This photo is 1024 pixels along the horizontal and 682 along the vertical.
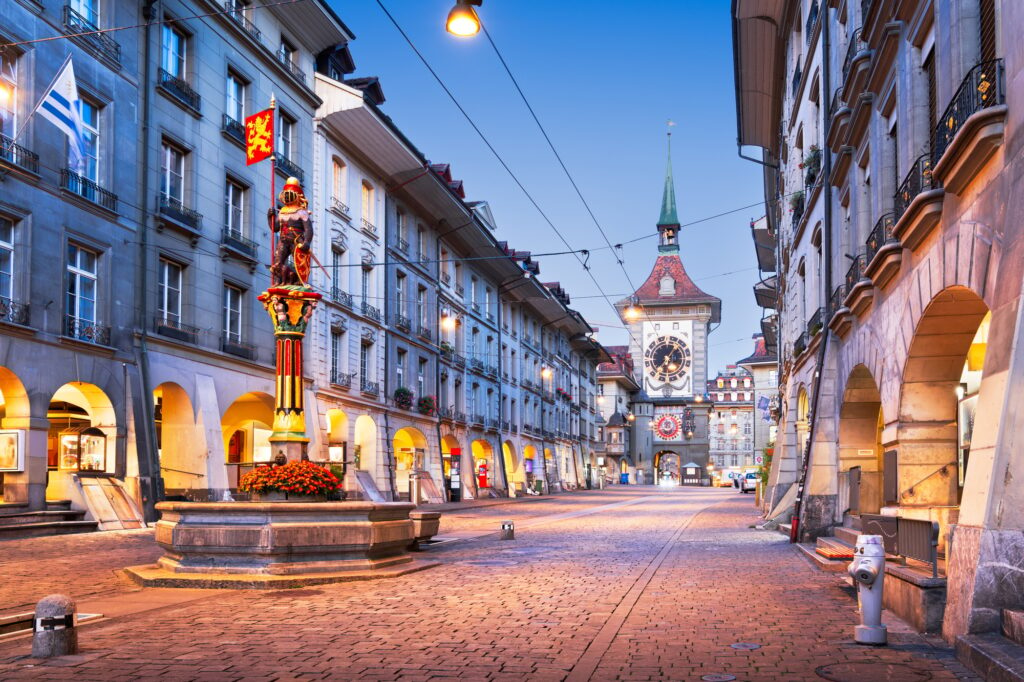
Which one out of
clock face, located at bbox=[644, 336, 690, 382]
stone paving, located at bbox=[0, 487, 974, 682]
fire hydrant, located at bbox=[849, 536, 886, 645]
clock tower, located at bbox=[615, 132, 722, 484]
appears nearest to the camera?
stone paving, located at bbox=[0, 487, 974, 682]

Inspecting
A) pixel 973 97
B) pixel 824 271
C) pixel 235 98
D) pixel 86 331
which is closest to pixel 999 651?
pixel 973 97

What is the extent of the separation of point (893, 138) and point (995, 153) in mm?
6301

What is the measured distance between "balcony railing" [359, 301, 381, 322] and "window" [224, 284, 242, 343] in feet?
25.9

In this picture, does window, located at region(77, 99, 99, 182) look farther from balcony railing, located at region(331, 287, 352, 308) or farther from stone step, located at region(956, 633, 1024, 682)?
stone step, located at region(956, 633, 1024, 682)

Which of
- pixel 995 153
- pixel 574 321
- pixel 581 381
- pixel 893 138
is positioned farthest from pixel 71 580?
pixel 581 381

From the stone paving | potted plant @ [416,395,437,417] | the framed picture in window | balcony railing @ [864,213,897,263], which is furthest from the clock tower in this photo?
the stone paving

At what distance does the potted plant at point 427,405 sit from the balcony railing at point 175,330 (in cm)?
1730

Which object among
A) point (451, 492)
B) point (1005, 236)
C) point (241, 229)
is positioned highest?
point (241, 229)

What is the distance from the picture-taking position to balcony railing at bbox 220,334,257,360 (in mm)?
29733

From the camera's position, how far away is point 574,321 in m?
76.4

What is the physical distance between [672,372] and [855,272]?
11022 centimetres

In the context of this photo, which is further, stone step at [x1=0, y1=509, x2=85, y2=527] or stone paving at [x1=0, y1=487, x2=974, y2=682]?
stone step at [x1=0, y1=509, x2=85, y2=527]

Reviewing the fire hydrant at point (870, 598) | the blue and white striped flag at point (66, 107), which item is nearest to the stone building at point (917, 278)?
the fire hydrant at point (870, 598)

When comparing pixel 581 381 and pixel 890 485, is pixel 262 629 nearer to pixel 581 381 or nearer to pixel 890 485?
pixel 890 485
